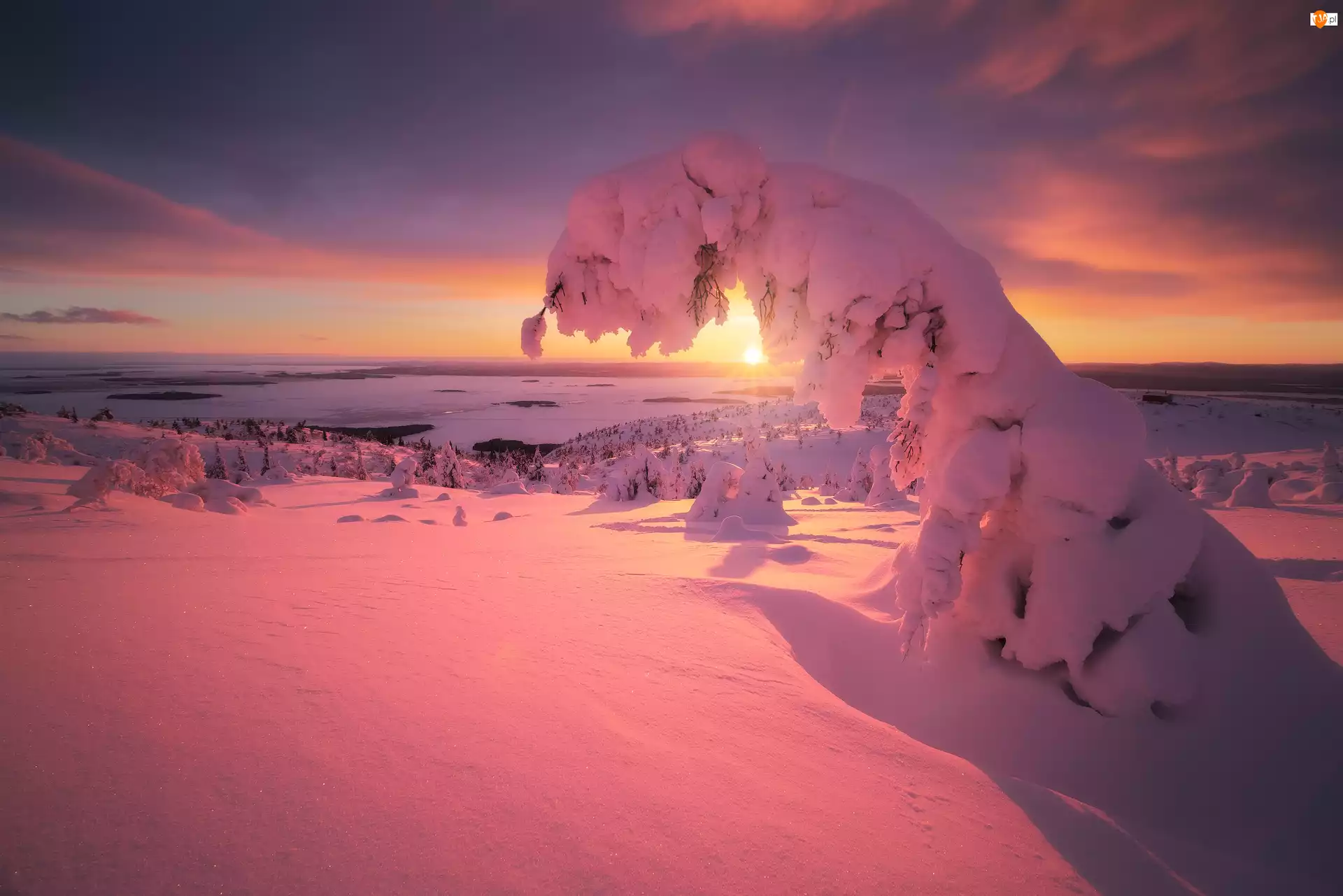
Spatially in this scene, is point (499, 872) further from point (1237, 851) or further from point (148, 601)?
point (1237, 851)

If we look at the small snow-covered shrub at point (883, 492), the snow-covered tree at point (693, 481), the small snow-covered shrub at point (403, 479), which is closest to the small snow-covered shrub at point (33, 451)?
the small snow-covered shrub at point (403, 479)

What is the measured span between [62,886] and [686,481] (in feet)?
62.0

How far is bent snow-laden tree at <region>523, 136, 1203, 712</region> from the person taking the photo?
10.9 ft

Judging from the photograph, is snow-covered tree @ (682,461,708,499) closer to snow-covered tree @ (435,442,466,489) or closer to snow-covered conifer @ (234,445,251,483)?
snow-covered tree @ (435,442,466,489)

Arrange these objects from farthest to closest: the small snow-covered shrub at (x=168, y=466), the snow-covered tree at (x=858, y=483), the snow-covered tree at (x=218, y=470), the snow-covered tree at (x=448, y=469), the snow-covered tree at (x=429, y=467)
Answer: the snow-covered tree at (x=429, y=467)
the snow-covered tree at (x=448, y=469)
the snow-covered tree at (x=218, y=470)
the snow-covered tree at (x=858, y=483)
the small snow-covered shrub at (x=168, y=466)

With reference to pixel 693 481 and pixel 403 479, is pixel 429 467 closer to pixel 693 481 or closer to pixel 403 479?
pixel 403 479

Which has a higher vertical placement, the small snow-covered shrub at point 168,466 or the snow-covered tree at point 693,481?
the small snow-covered shrub at point 168,466

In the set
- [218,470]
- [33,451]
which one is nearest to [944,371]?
[33,451]

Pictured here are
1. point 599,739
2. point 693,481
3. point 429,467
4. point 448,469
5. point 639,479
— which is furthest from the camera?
point 429,467

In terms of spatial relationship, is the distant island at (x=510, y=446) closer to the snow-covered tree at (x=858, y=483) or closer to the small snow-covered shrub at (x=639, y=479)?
the small snow-covered shrub at (x=639, y=479)

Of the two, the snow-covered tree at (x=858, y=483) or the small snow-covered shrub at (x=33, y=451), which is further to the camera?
the snow-covered tree at (x=858, y=483)

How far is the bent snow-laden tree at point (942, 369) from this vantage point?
10.9 feet

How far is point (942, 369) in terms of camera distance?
3.73m

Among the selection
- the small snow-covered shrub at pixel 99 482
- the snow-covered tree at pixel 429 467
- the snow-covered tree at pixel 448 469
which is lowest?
the snow-covered tree at pixel 429 467
